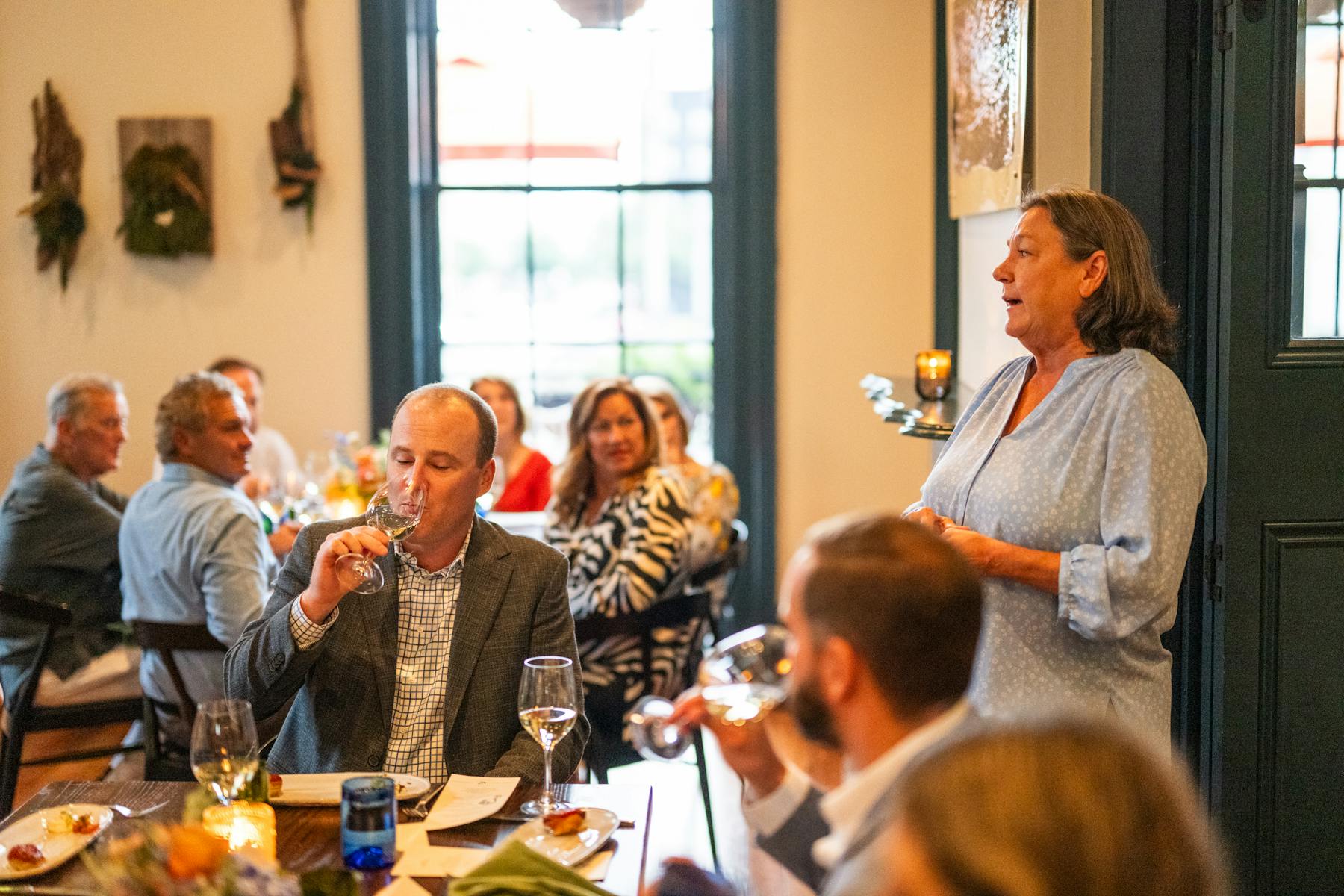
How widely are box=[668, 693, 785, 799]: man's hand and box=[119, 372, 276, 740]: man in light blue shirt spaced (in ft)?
6.69

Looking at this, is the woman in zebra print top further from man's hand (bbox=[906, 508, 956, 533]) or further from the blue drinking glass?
the blue drinking glass

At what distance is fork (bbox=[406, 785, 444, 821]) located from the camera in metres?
1.89

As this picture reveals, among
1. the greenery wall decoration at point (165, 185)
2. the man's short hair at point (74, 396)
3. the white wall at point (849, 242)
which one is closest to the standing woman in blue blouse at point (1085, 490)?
the man's short hair at point (74, 396)

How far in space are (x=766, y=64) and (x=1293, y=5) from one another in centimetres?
281

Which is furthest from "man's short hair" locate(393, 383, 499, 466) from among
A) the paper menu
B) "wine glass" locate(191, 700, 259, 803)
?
"wine glass" locate(191, 700, 259, 803)

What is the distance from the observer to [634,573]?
11.6 ft

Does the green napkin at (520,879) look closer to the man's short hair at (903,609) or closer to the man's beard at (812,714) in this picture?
the man's beard at (812,714)

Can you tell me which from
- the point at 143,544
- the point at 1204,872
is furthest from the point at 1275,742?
the point at 143,544

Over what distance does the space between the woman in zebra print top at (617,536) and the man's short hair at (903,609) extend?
6.96 feet

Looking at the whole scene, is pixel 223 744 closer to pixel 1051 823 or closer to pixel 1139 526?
pixel 1051 823

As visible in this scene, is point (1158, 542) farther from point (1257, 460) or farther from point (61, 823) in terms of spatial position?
point (61, 823)

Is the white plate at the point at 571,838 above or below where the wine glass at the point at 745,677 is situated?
below

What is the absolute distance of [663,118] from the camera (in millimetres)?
5590

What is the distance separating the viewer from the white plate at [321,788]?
1935 mm
